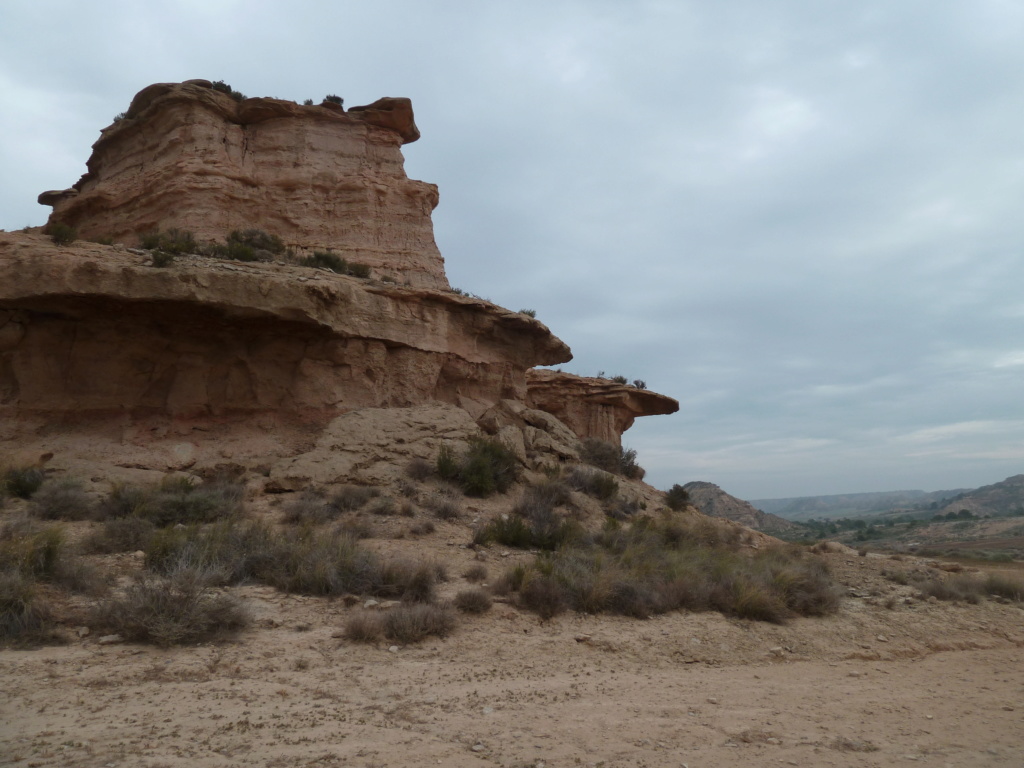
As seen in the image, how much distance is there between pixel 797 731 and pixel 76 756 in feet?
15.9

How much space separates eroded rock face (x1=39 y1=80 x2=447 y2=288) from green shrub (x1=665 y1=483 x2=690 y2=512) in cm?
885

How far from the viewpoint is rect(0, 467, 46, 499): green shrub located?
1048cm

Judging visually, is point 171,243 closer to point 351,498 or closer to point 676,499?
point 351,498

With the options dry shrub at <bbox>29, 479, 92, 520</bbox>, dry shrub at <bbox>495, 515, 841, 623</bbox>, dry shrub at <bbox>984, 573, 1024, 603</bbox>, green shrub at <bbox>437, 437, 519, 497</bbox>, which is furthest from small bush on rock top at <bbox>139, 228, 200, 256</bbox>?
dry shrub at <bbox>984, 573, 1024, 603</bbox>

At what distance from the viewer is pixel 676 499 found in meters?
18.5

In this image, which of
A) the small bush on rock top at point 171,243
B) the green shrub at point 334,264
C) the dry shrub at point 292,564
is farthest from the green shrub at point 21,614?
the green shrub at point 334,264

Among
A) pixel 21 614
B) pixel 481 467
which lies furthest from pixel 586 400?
pixel 21 614

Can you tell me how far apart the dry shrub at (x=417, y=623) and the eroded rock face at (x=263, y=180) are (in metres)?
11.6

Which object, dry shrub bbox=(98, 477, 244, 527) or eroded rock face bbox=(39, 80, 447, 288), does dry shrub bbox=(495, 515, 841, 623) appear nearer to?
dry shrub bbox=(98, 477, 244, 527)

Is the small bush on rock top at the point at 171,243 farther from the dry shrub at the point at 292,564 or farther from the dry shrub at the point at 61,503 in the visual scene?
the dry shrub at the point at 292,564

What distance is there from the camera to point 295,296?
1271 cm

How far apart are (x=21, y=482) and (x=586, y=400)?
17.6 metres

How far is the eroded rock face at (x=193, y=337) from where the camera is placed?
1183 centimetres

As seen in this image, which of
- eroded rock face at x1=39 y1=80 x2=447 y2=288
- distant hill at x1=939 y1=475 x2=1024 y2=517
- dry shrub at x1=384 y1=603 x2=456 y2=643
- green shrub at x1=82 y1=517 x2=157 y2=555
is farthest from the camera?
distant hill at x1=939 y1=475 x2=1024 y2=517
